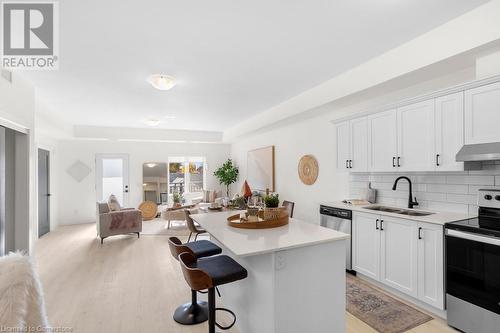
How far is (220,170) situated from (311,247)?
21.5ft

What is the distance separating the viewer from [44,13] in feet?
6.97

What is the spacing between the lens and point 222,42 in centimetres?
265

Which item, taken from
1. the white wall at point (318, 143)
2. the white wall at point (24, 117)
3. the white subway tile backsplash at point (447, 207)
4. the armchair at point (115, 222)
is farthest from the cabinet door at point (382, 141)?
the armchair at point (115, 222)

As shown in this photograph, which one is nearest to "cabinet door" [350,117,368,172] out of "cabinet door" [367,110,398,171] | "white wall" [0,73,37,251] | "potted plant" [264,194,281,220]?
"cabinet door" [367,110,398,171]

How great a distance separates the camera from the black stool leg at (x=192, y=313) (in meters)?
2.50

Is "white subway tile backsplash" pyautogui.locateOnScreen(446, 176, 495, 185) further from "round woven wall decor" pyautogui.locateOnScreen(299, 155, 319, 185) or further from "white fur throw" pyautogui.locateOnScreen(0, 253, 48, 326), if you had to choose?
"white fur throw" pyautogui.locateOnScreen(0, 253, 48, 326)

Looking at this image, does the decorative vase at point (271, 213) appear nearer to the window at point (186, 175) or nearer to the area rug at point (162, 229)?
the area rug at point (162, 229)

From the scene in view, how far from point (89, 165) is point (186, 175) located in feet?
9.30

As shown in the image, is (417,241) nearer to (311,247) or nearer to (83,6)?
(311,247)

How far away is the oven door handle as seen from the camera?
1.99 meters

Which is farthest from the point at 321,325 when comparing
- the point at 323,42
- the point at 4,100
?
the point at 4,100

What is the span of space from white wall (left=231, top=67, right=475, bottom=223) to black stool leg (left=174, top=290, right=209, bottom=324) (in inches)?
106

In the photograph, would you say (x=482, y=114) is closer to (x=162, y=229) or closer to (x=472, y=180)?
(x=472, y=180)

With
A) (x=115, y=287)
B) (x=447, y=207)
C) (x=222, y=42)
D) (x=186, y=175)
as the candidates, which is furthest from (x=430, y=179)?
(x=186, y=175)
